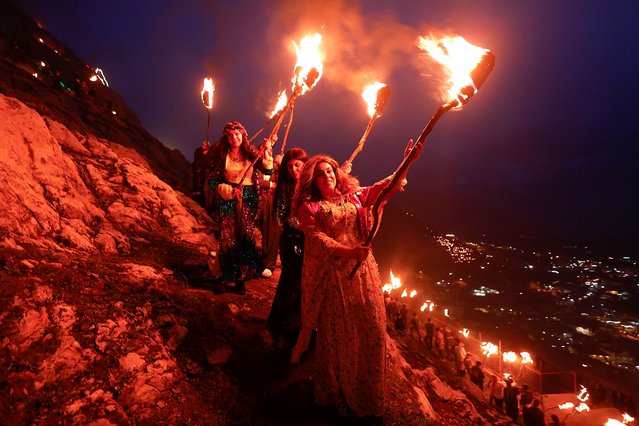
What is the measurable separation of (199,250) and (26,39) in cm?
6259

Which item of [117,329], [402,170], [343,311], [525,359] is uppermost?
[525,359]

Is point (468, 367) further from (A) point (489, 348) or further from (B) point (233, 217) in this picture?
(B) point (233, 217)

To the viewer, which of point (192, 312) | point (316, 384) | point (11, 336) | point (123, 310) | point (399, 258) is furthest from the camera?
point (399, 258)

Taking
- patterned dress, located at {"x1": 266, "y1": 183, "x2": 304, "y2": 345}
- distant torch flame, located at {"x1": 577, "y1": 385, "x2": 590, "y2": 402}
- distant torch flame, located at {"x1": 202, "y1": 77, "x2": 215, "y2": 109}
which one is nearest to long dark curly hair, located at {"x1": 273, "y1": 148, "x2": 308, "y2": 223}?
patterned dress, located at {"x1": 266, "y1": 183, "x2": 304, "y2": 345}

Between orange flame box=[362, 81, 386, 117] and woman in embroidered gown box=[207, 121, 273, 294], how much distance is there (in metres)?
1.91

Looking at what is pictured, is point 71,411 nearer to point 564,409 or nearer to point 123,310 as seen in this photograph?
point 123,310

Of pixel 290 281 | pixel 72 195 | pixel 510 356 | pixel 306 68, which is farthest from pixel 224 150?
pixel 510 356

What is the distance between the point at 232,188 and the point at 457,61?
4348 millimetres

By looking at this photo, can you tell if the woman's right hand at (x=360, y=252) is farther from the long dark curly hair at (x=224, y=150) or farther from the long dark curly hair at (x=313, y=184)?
the long dark curly hair at (x=224, y=150)

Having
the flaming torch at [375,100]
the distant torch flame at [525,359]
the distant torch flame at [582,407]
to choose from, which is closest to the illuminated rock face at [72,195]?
the flaming torch at [375,100]

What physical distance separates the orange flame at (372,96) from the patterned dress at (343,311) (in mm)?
2171

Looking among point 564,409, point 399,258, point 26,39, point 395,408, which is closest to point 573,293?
point 399,258

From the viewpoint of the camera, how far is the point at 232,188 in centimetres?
571

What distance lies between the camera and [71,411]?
254 cm
